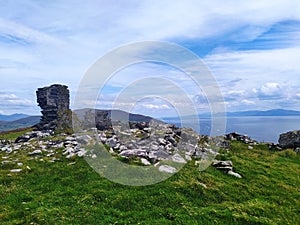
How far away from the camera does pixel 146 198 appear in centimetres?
1407

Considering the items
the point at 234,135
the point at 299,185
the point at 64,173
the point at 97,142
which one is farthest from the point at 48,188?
the point at 234,135

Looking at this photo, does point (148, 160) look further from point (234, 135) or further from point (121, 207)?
point (234, 135)

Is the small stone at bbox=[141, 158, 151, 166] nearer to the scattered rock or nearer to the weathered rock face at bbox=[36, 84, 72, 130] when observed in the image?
the scattered rock

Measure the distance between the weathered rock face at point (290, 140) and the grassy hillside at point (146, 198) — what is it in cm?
1527

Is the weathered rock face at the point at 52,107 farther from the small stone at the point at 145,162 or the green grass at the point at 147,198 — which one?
the small stone at the point at 145,162

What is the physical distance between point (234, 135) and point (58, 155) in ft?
89.2

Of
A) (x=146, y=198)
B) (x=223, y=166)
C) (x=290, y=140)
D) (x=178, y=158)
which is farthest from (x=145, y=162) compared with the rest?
(x=290, y=140)

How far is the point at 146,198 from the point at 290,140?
26911 mm

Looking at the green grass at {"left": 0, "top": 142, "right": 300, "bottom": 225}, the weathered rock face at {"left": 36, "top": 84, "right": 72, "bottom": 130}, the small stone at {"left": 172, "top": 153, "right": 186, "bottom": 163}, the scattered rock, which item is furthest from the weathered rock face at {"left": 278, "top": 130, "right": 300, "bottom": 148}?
the weathered rock face at {"left": 36, "top": 84, "right": 72, "bottom": 130}

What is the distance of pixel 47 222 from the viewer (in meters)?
11.6

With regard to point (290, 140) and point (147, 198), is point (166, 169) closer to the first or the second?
point (147, 198)

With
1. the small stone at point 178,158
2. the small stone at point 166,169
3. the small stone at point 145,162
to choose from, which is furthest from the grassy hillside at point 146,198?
the small stone at point 145,162

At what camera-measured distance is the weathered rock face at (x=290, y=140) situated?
3325 centimetres

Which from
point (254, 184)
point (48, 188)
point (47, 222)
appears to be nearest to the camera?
point (47, 222)
